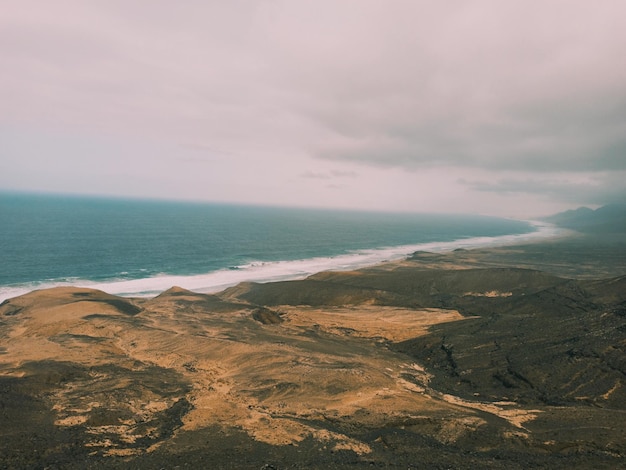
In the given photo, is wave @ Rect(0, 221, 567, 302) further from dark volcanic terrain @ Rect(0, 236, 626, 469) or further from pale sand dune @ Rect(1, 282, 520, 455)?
pale sand dune @ Rect(1, 282, 520, 455)

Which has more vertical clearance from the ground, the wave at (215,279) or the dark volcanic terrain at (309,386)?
the dark volcanic terrain at (309,386)

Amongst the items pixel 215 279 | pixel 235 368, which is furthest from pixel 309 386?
pixel 215 279

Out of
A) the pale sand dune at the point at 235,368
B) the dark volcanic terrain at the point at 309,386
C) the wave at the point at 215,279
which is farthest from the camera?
the wave at the point at 215,279

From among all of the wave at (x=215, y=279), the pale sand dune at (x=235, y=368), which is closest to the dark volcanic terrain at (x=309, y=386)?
the pale sand dune at (x=235, y=368)

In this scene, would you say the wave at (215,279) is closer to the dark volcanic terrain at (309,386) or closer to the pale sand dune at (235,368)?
the dark volcanic terrain at (309,386)

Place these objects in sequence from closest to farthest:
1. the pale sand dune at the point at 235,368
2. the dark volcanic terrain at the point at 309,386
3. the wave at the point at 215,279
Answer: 1. the dark volcanic terrain at the point at 309,386
2. the pale sand dune at the point at 235,368
3. the wave at the point at 215,279

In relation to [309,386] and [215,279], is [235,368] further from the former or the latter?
[215,279]

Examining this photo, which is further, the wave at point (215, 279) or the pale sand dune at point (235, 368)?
the wave at point (215, 279)

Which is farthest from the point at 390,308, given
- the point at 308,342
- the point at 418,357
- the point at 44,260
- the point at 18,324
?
the point at 44,260

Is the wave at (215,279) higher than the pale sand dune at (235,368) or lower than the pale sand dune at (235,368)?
lower
